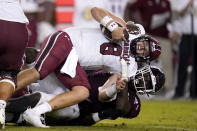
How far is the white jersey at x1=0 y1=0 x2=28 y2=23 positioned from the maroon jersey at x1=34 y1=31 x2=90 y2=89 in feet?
1.59

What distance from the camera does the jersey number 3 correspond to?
285 inches

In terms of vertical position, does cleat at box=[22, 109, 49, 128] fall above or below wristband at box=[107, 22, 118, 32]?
below

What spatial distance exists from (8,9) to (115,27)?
114cm

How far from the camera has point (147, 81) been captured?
7164 mm

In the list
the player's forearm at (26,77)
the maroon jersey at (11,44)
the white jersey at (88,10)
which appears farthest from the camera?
the white jersey at (88,10)

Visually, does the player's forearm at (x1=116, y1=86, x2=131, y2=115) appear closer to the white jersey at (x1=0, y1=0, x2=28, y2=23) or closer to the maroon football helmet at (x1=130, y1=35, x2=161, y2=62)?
the maroon football helmet at (x1=130, y1=35, x2=161, y2=62)

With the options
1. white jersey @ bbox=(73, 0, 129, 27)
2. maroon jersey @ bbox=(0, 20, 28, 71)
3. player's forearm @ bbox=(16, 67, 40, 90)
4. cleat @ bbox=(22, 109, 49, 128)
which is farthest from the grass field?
white jersey @ bbox=(73, 0, 129, 27)

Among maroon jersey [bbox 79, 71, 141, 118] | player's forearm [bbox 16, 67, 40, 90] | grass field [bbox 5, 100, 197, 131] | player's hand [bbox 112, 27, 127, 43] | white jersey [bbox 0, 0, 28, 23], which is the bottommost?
grass field [bbox 5, 100, 197, 131]

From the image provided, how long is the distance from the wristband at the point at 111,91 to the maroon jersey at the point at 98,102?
15 centimetres

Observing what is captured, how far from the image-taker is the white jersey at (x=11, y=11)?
21.2 ft

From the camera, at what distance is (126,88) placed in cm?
704

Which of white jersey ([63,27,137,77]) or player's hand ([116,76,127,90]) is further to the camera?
white jersey ([63,27,137,77])

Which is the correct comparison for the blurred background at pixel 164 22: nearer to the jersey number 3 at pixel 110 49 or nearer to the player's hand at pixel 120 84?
the jersey number 3 at pixel 110 49

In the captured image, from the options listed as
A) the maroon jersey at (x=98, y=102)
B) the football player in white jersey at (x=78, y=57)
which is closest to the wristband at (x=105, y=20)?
the football player in white jersey at (x=78, y=57)
